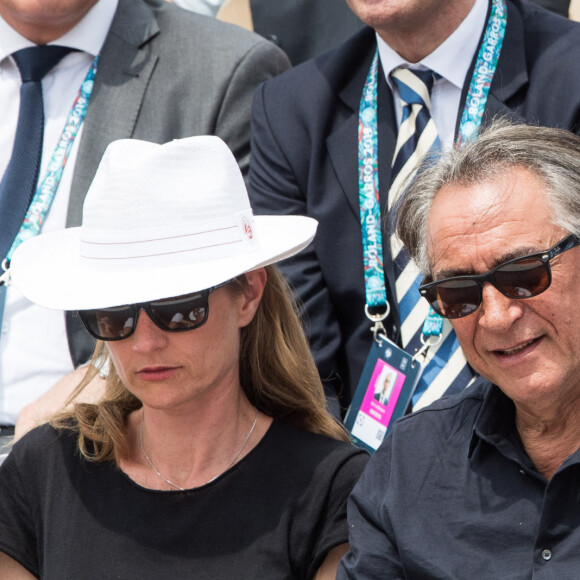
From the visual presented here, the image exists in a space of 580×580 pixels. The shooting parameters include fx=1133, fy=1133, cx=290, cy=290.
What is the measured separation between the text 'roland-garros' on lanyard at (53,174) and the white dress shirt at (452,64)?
1.09 m

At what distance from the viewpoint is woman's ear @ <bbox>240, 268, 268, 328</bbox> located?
2604 millimetres

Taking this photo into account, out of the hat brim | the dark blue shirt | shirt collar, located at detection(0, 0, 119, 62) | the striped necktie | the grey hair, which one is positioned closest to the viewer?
the dark blue shirt

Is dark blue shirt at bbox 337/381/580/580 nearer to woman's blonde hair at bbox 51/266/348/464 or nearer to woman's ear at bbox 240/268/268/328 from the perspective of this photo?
woman's blonde hair at bbox 51/266/348/464

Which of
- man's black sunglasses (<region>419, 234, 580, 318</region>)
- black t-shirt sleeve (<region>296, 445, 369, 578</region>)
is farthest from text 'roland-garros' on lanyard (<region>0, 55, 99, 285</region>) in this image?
man's black sunglasses (<region>419, 234, 580, 318</region>)

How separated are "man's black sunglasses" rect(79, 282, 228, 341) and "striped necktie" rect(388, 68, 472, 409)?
844 mm

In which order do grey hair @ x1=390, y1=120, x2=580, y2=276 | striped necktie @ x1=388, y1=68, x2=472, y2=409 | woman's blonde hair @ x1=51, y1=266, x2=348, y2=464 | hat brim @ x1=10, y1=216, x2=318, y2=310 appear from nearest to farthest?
grey hair @ x1=390, y1=120, x2=580, y2=276, hat brim @ x1=10, y1=216, x2=318, y2=310, woman's blonde hair @ x1=51, y1=266, x2=348, y2=464, striped necktie @ x1=388, y1=68, x2=472, y2=409

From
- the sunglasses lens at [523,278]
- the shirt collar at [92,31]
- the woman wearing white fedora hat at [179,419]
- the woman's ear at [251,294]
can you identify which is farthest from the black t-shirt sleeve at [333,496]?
the shirt collar at [92,31]

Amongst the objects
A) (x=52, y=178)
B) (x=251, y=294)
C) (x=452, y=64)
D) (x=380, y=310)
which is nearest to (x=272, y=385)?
(x=251, y=294)

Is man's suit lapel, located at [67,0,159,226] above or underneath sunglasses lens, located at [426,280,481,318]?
underneath

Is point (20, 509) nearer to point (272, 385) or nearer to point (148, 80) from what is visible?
point (272, 385)

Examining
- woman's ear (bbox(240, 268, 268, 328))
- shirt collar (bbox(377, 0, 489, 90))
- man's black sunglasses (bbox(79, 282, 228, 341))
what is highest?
shirt collar (bbox(377, 0, 489, 90))

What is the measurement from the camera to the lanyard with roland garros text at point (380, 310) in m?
3.09

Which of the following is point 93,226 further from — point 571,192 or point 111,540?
point 571,192

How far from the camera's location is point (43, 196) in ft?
11.6
